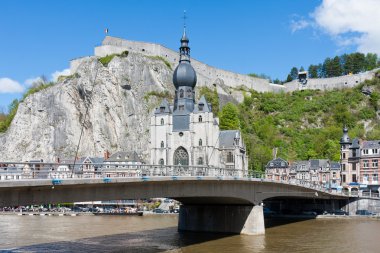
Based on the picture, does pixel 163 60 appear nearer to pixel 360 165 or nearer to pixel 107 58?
pixel 107 58

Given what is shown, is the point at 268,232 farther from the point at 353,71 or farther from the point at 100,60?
the point at 353,71

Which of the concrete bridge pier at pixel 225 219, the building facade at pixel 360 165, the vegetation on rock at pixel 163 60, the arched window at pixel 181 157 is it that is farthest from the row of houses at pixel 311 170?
the concrete bridge pier at pixel 225 219

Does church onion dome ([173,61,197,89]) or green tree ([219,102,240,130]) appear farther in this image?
green tree ([219,102,240,130])

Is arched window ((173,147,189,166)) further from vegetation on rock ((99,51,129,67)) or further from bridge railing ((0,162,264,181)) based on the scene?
bridge railing ((0,162,264,181))

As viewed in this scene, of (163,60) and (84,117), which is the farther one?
(163,60)

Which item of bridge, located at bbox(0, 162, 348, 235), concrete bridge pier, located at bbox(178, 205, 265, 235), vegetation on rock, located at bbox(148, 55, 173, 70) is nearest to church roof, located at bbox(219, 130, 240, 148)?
vegetation on rock, located at bbox(148, 55, 173, 70)

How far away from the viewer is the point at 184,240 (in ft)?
132

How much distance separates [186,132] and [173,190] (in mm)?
55163

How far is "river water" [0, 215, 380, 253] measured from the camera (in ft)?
117

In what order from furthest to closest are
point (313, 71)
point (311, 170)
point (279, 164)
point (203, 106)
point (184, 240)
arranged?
point (313, 71)
point (279, 164)
point (311, 170)
point (203, 106)
point (184, 240)

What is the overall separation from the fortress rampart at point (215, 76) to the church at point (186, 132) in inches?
1116

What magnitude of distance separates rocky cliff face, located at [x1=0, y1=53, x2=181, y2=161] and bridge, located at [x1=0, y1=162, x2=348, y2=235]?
5306 cm

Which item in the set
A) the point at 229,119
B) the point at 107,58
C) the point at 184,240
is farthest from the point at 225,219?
the point at 107,58

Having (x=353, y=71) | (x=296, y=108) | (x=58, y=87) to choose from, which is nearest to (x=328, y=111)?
(x=296, y=108)
